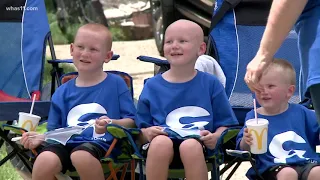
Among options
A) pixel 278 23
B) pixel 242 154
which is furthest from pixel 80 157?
pixel 278 23

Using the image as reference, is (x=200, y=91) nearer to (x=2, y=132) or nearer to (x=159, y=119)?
(x=159, y=119)

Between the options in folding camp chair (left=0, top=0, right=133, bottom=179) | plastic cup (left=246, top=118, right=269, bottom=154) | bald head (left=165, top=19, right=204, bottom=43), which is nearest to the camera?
plastic cup (left=246, top=118, right=269, bottom=154)

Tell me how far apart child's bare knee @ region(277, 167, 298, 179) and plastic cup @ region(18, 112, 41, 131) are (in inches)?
47.7

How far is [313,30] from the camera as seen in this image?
2.60 metres

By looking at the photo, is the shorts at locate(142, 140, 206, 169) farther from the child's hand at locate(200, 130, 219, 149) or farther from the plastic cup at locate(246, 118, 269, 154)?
the plastic cup at locate(246, 118, 269, 154)

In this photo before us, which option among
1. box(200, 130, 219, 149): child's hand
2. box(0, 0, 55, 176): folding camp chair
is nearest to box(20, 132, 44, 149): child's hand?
box(200, 130, 219, 149): child's hand

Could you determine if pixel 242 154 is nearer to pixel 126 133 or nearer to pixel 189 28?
pixel 126 133

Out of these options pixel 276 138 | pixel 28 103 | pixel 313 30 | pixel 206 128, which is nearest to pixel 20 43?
pixel 28 103

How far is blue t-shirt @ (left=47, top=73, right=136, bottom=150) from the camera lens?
13.0 ft

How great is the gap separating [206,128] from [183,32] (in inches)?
19.9

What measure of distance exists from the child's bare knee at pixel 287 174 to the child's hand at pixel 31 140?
1164 millimetres

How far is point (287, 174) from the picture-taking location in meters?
3.46

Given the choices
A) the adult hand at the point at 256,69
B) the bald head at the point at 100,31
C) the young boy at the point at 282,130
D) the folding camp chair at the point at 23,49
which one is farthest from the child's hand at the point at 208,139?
the folding camp chair at the point at 23,49

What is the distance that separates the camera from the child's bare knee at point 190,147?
3514mm
